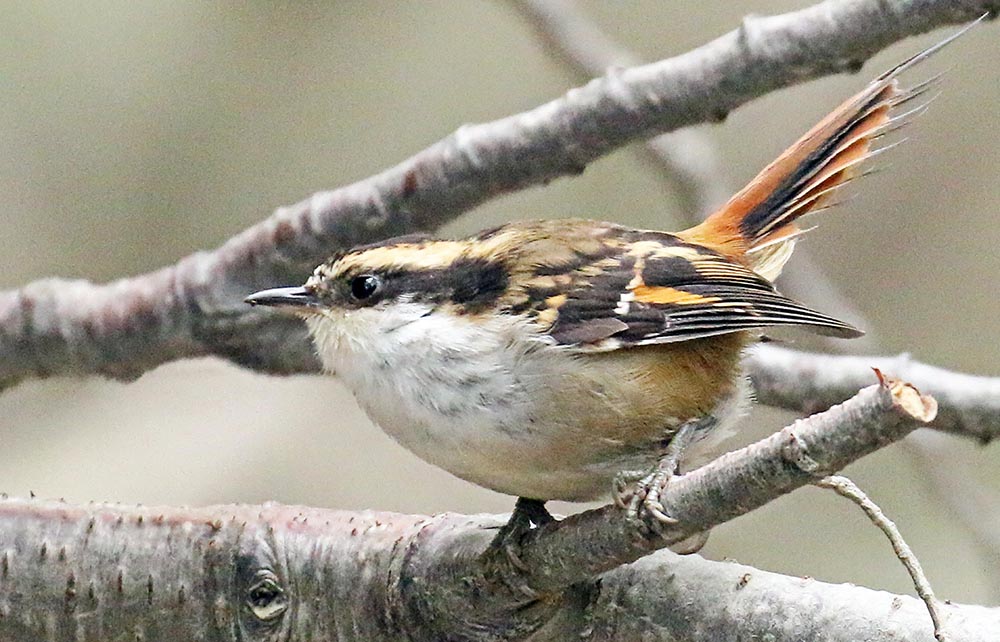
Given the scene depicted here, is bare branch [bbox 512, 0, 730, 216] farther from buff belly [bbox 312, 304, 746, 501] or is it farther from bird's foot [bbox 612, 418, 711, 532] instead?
bird's foot [bbox 612, 418, 711, 532]

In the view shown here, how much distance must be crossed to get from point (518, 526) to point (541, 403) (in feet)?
0.69

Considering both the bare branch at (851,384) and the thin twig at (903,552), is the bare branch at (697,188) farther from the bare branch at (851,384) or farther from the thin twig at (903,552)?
the thin twig at (903,552)

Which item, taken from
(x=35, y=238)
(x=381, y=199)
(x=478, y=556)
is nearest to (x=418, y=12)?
(x=35, y=238)

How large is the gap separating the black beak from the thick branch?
0.22m

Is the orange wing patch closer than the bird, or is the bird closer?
the bird

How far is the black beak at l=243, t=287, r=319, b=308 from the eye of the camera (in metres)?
2.19

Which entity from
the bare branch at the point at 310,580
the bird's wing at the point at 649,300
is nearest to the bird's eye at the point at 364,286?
the bird's wing at the point at 649,300

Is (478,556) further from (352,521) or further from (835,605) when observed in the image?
(835,605)

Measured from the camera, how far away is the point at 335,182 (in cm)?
488

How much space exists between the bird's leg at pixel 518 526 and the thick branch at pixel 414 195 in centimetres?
67

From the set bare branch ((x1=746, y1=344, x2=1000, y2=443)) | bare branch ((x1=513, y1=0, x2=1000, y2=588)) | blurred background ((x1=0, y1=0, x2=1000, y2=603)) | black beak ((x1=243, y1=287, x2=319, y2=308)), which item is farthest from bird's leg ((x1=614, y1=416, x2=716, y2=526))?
blurred background ((x1=0, y1=0, x2=1000, y2=603))

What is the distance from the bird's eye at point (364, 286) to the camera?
218 centimetres

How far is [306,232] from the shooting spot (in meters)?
2.40

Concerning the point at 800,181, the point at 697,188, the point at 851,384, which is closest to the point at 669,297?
the point at 800,181
